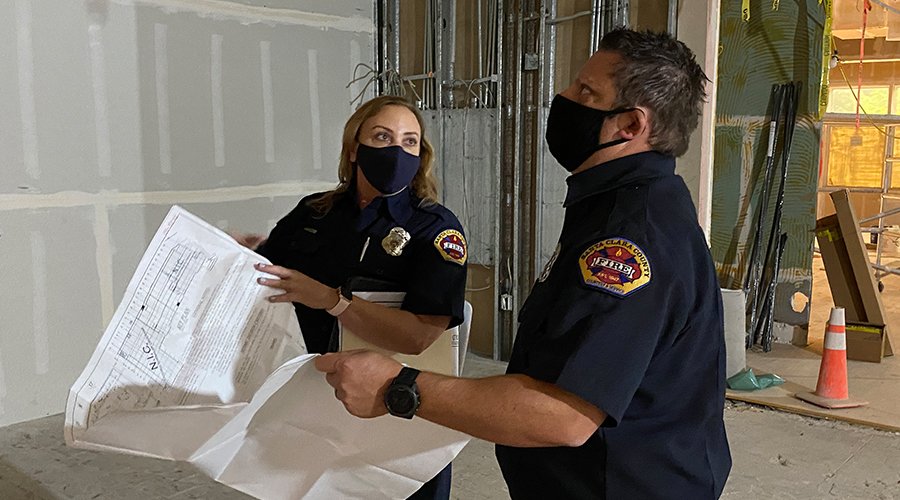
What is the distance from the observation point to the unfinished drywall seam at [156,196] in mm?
3262

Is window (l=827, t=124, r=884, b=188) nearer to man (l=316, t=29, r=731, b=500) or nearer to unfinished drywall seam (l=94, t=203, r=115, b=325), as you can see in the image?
unfinished drywall seam (l=94, t=203, r=115, b=325)

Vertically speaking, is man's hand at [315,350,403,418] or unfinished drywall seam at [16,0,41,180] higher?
unfinished drywall seam at [16,0,41,180]

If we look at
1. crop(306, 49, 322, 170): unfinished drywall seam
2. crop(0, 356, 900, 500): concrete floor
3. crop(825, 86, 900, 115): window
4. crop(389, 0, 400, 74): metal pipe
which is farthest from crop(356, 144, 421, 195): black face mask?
crop(825, 86, 900, 115): window

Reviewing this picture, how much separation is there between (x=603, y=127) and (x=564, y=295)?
326mm

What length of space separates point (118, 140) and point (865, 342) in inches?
171

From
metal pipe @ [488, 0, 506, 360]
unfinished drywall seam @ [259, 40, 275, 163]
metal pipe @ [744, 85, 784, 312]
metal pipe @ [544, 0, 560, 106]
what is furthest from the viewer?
metal pipe @ [744, 85, 784, 312]

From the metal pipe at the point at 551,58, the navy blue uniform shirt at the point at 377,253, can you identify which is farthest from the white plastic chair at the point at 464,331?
the metal pipe at the point at 551,58

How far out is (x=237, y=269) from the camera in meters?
1.60

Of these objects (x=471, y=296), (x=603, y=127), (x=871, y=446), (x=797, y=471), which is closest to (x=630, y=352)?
(x=603, y=127)

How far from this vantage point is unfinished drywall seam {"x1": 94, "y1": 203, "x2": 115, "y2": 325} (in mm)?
3469

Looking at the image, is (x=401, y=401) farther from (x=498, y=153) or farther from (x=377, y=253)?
(x=498, y=153)

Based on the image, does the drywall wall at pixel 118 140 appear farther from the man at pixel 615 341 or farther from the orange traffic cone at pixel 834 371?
the orange traffic cone at pixel 834 371

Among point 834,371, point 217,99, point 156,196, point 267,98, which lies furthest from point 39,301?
point 834,371

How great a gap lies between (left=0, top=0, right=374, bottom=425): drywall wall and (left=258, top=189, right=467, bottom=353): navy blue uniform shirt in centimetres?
172
